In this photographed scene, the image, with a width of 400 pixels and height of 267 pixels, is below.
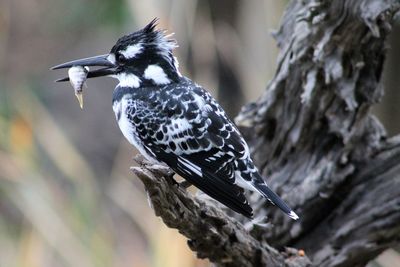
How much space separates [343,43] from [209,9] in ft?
6.27

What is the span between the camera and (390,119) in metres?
5.25

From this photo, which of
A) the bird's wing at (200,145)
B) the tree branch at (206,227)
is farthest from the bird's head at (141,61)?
the tree branch at (206,227)

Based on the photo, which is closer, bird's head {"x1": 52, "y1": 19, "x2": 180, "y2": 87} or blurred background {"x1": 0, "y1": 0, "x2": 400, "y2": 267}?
bird's head {"x1": 52, "y1": 19, "x2": 180, "y2": 87}

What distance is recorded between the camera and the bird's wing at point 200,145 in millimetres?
2920

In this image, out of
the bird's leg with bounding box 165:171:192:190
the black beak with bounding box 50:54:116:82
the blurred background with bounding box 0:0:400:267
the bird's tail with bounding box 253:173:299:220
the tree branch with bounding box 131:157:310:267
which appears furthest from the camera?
the blurred background with bounding box 0:0:400:267

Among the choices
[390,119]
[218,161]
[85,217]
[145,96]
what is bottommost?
[390,119]

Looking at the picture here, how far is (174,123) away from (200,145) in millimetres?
128

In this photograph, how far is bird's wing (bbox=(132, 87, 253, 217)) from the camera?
2.92 meters

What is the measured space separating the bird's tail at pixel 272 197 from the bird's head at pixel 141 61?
54 centimetres

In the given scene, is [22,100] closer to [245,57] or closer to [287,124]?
[245,57]

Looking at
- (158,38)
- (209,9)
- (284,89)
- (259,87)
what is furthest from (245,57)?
(158,38)

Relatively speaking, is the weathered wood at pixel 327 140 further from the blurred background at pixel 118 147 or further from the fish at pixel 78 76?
the fish at pixel 78 76

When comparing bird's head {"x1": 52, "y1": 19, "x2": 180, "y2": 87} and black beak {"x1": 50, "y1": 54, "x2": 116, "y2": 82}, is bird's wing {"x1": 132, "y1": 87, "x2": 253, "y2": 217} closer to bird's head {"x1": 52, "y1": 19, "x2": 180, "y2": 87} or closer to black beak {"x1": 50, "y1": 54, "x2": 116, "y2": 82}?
bird's head {"x1": 52, "y1": 19, "x2": 180, "y2": 87}

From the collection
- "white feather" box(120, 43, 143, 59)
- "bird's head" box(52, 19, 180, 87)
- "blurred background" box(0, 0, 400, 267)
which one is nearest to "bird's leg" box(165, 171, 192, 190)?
"bird's head" box(52, 19, 180, 87)
